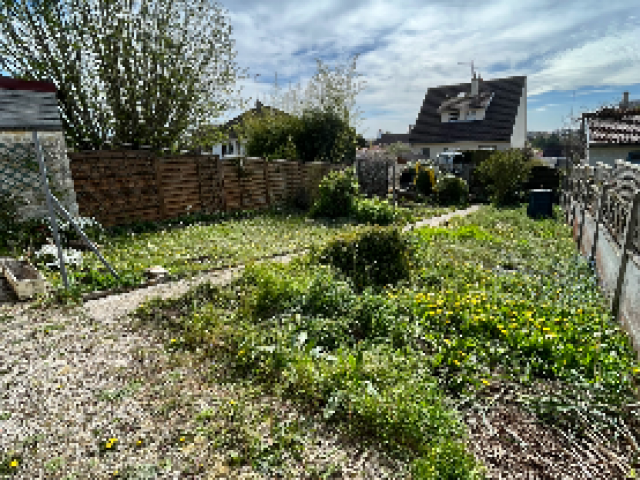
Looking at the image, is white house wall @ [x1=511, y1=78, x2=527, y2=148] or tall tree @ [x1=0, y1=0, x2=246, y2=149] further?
white house wall @ [x1=511, y1=78, x2=527, y2=148]

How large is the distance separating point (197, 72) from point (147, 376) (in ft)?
37.4

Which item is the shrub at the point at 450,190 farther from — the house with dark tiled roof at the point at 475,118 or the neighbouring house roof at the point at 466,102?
the neighbouring house roof at the point at 466,102

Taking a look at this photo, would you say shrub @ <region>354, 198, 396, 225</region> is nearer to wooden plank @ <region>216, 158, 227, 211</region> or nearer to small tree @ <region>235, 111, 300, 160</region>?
wooden plank @ <region>216, 158, 227, 211</region>

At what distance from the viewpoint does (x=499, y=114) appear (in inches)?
1227

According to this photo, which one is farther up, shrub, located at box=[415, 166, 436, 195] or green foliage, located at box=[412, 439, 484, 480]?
shrub, located at box=[415, 166, 436, 195]

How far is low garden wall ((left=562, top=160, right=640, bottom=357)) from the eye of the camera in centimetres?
406

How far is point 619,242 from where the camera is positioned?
493cm

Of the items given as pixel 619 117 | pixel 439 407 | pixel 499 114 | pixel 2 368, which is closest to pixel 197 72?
pixel 2 368

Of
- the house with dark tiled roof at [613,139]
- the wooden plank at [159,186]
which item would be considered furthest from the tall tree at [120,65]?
the house with dark tiled roof at [613,139]

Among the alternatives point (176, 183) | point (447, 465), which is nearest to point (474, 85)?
point (176, 183)

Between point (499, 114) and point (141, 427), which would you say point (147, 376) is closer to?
point (141, 427)

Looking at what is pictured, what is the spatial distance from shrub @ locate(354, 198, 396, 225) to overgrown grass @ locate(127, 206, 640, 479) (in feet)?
20.0

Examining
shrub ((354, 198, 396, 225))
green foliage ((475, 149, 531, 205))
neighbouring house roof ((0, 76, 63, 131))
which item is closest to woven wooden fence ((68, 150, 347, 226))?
shrub ((354, 198, 396, 225))

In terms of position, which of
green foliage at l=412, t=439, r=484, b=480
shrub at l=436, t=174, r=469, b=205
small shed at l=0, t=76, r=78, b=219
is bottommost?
green foliage at l=412, t=439, r=484, b=480
